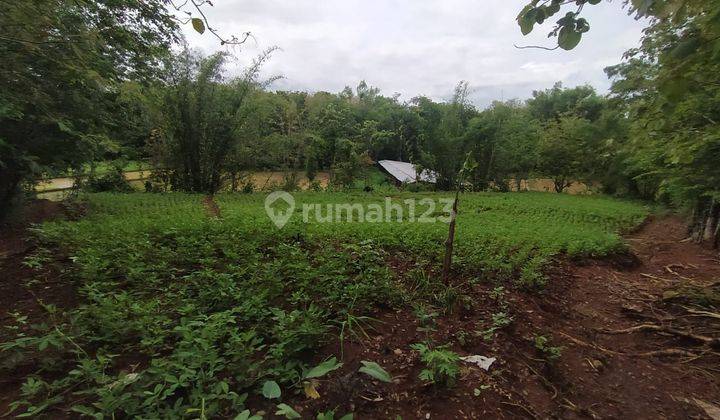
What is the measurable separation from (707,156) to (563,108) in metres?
22.9

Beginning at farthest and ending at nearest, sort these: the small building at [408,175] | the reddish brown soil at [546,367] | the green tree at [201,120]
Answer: the small building at [408,175] → the green tree at [201,120] → the reddish brown soil at [546,367]

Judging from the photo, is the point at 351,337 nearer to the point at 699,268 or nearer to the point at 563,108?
the point at 699,268

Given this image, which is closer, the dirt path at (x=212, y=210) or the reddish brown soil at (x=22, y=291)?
the reddish brown soil at (x=22, y=291)

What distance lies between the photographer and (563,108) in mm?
22812

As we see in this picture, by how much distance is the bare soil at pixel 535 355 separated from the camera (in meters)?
1.58

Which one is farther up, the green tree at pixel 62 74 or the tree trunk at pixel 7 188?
the green tree at pixel 62 74

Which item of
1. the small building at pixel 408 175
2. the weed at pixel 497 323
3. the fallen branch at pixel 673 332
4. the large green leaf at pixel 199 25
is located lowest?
the fallen branch at pixel 673 332

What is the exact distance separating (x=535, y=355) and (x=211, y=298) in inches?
76.8

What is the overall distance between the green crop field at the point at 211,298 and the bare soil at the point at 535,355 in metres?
0.13

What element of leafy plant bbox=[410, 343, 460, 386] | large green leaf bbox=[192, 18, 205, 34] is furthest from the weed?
large green leaf bbox=[192, 18, 205, 34]

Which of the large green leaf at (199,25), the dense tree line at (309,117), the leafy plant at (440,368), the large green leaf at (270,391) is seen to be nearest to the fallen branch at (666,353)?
the dense tree line at (309,117)

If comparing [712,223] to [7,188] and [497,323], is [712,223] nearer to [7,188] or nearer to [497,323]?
[497,323]

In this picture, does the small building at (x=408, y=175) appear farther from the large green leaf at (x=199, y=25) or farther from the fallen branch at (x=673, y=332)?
the large green leaf at (x=199, y=25)

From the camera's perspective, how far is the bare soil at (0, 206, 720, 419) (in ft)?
5.17
